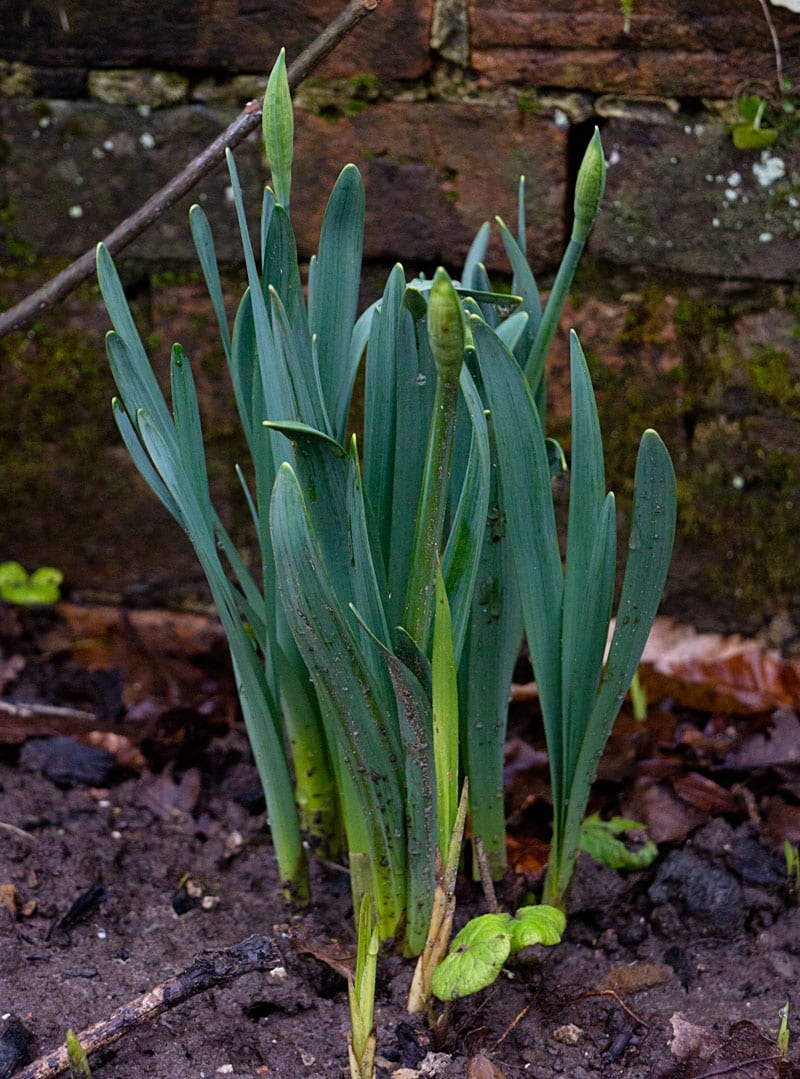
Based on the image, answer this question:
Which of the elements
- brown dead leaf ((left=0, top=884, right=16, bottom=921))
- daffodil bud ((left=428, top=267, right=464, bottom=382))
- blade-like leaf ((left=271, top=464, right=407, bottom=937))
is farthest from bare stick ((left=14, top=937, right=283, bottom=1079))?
daffodil bud ((left=428, top=267, right=464, bottom=382))

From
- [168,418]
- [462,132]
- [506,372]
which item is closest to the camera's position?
[506,372]

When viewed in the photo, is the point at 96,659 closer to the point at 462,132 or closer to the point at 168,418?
the point at 168,418

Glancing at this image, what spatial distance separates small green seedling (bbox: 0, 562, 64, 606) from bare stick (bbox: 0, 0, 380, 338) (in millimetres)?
592

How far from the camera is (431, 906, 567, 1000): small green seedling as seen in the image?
0.88 meters

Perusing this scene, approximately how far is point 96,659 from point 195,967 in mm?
987

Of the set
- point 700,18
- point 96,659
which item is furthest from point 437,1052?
point 700,18

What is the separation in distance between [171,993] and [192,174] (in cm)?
92

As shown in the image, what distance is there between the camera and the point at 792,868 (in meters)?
1.26

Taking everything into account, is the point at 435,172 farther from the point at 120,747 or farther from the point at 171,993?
the point at 171,993

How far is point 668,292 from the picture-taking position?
1.69 metres

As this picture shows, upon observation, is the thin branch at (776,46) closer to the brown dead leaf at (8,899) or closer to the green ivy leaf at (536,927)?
the green ivy leaf at (536,927)

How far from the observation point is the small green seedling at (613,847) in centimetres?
125

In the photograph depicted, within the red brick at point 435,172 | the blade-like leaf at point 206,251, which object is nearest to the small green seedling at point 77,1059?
the blade-like leaf at point 206,251

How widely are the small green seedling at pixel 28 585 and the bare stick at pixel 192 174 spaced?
23.3 inches
